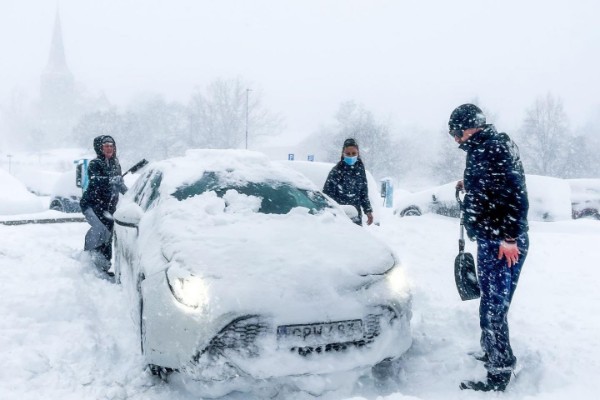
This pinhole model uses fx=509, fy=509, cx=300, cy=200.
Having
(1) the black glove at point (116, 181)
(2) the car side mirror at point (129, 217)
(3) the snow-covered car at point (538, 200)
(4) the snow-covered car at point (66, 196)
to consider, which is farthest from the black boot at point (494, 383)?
(4) the snow-covered car at point (66, 196)

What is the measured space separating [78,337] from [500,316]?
3.04 metres

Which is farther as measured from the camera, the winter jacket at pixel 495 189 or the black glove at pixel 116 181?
the black glove at pixel 116 181

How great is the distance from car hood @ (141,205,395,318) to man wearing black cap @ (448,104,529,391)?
2.09 ft

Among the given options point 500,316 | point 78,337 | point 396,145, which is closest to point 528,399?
point 500,316

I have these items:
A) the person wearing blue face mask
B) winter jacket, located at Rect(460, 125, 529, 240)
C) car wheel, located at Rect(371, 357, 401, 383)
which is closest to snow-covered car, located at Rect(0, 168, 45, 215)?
the person wearing blue face mask

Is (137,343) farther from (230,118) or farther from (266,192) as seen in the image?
(230,118)

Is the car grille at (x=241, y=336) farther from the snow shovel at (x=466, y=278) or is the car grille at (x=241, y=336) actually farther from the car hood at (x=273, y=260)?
the snow shovel at (x=466, y=278)

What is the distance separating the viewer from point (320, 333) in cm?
294

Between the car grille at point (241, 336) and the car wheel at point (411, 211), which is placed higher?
the car grille at point (241, 336)

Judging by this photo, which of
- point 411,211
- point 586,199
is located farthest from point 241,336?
point 586,199

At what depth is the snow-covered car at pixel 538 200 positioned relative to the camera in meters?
12.9

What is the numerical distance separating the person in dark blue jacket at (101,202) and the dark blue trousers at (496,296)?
443 cm

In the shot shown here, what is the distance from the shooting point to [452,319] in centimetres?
450

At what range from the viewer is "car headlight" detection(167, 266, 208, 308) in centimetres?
292
